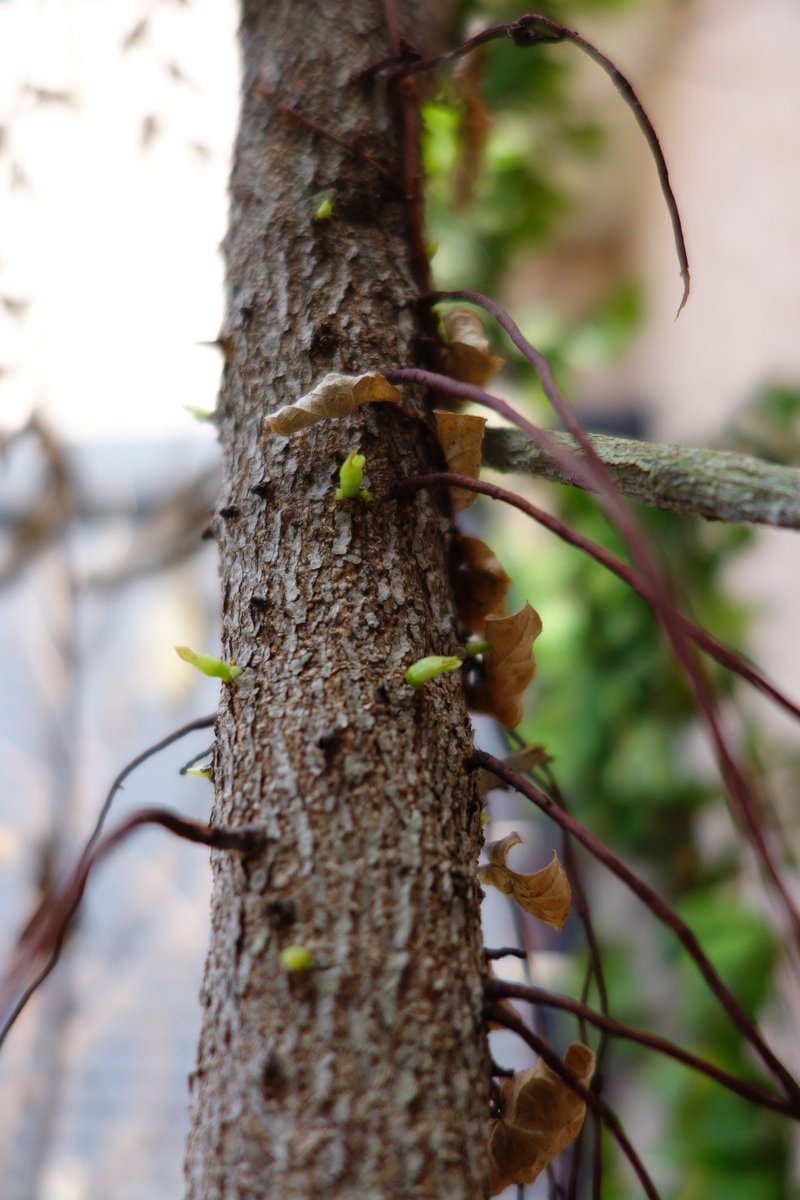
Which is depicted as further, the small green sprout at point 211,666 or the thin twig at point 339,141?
the thin twig at point 339,141

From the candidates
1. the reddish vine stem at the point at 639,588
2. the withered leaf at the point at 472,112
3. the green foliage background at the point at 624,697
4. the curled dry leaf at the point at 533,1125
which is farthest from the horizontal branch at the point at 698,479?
the green foliage background at the point at 624,697

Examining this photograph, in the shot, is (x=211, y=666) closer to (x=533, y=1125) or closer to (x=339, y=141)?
(x=533, y=1125)

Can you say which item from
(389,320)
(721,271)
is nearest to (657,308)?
(721,271)

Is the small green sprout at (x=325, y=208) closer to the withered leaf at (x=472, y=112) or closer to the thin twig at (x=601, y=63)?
the thin twig at (x=601, y=63)

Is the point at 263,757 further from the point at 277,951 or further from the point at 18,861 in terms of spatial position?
the point at 18,861

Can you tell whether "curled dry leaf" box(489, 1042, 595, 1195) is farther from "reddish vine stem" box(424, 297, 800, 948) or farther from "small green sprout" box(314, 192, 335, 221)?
"small green sprout" box(314, 192, 335, 221)

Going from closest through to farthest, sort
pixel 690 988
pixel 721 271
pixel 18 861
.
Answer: pixel 690 988 → pixel 18 861 → pixel 721 271
